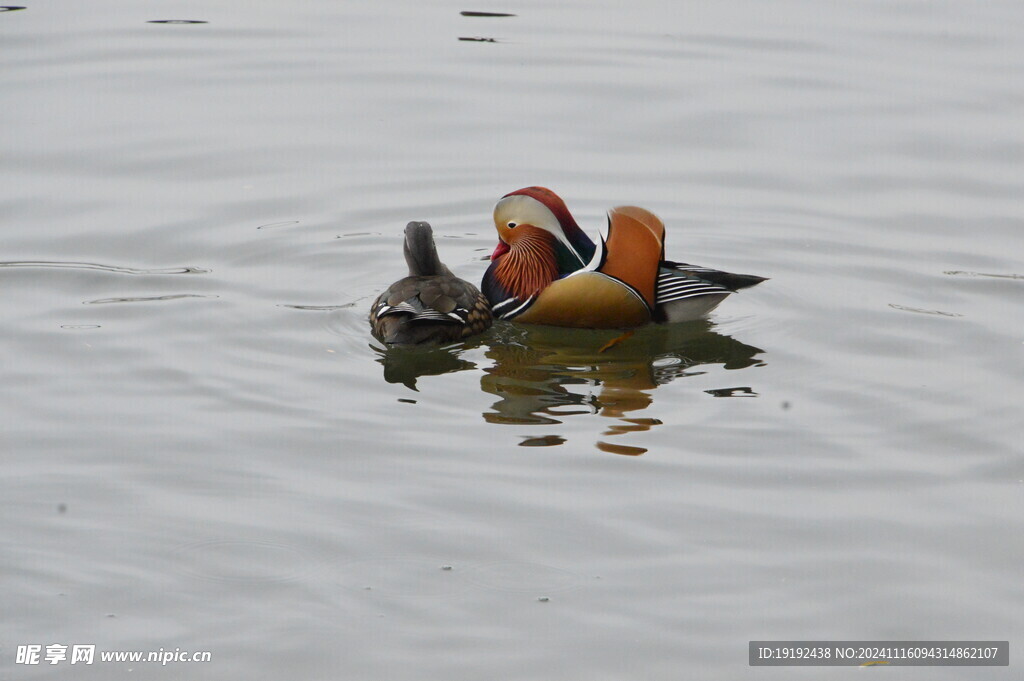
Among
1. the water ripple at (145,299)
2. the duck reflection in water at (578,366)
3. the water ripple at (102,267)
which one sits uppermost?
the water ripple at (102,267)

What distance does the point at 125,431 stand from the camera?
7.97 meters

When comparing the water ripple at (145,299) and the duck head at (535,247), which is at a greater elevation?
the duck head at (535,247)

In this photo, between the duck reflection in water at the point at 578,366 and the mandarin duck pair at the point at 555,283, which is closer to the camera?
the duck reflection in water at the point at 578,366

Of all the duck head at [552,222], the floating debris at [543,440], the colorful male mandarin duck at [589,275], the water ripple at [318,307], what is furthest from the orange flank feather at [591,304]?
the floating debris at [543,440]

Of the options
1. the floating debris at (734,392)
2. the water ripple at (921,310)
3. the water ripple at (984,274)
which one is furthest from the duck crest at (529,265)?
the water ripple at (984,274)

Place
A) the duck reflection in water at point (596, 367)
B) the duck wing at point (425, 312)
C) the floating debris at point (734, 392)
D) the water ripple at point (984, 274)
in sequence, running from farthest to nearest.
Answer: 1. the water ripple at point (984, 274)
2. the duck wing at point (425, 312)
3. the floating debris at point (734, 392)
4. the duck reflection in water at point (596, 367)

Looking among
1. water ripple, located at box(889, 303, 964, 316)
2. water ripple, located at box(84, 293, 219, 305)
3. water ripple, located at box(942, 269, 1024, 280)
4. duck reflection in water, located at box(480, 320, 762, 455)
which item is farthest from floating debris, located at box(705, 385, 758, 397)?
water ripple, located at box(84, 293, 219, 305)

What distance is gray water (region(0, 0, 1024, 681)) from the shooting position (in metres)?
6.17

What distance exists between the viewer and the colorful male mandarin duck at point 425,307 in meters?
9.34

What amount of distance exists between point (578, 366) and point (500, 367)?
1.63 ft

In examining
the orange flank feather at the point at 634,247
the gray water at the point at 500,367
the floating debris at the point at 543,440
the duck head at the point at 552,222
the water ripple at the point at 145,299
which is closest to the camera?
the gray water at the point at 500,367

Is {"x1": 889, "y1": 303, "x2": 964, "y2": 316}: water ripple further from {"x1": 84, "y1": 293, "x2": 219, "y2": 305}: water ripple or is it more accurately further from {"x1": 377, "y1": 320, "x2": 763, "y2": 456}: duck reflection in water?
{"x1": 84, "y1": 293, "x2": 219, "y2": 305}: water ripple

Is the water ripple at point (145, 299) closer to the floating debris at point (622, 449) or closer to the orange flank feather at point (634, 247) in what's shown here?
the orange flank feather at point (634, 247)

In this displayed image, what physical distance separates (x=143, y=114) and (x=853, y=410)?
8837mm
